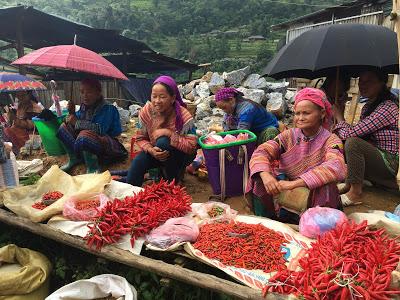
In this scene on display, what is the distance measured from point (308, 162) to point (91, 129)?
3.00m

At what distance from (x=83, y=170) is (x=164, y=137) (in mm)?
1791

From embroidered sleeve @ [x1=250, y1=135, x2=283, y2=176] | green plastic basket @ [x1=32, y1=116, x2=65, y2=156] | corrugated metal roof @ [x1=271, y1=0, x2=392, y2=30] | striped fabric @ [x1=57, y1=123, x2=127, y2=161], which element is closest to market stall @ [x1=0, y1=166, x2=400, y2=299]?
embroidered sleeve @ [x1=250, y1=135, x2=283, y2=176]

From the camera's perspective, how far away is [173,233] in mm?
2643

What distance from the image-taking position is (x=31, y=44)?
13320 mm

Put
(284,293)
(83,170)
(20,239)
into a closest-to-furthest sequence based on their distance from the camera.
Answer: (284,293) → (20,239) → (83,170)

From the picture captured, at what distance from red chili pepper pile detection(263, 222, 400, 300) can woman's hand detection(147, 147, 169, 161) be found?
206 centimetres

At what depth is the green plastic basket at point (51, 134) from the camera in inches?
208

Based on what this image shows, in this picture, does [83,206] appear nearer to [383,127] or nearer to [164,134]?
[164,134]

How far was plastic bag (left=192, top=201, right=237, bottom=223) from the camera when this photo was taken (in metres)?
2.97

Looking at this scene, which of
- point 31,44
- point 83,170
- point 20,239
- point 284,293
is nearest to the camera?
point 284,293

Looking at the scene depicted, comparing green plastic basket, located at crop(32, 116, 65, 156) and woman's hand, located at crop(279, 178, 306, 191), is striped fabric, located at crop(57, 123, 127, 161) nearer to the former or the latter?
green plastic basket, located at crop(32, 116, 65, 156)

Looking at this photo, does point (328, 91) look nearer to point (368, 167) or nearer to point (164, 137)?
point (368, 167)

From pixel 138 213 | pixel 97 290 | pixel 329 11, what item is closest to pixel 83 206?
pixel 138 213

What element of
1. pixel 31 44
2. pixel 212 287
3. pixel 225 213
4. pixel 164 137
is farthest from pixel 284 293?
pixel 31 44
